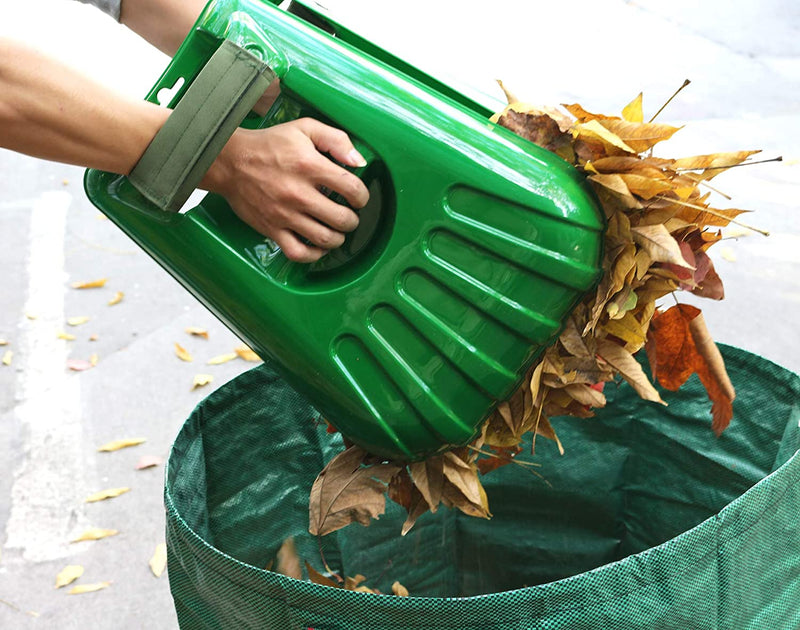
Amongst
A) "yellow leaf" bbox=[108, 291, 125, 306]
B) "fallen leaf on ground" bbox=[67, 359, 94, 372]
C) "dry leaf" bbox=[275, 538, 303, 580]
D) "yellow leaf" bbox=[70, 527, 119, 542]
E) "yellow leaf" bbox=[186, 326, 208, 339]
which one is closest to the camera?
"dry leaf" bbox=[275, 538, 303, 580]

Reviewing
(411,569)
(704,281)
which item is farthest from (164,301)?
(704,281)

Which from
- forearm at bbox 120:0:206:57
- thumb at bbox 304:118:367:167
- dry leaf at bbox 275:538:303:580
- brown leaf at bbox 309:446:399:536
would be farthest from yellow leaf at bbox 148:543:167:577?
thumb at bbox 304:118:367:167

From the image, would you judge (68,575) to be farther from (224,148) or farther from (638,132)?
(638,132)

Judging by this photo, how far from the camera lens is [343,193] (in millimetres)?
896

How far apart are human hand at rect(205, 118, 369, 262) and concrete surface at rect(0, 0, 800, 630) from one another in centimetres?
13

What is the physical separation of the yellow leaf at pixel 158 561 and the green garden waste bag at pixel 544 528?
0.48 meters

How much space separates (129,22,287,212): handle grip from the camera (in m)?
0.88

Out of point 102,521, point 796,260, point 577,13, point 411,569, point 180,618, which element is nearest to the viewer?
point 180,618

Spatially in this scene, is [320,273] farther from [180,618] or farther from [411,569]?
[411,569]

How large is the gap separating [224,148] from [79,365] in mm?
1612

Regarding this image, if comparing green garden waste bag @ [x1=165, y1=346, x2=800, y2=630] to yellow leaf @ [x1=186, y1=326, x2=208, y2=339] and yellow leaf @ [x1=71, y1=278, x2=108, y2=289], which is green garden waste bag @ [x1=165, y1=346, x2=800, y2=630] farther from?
yellow leaf @ [x1=71, y1=278, x2=108, y2=289]

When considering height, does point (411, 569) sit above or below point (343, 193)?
below

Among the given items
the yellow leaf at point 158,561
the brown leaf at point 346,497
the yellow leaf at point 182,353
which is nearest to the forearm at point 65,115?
the brown leaf at point 346,497

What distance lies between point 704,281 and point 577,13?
397 cm
